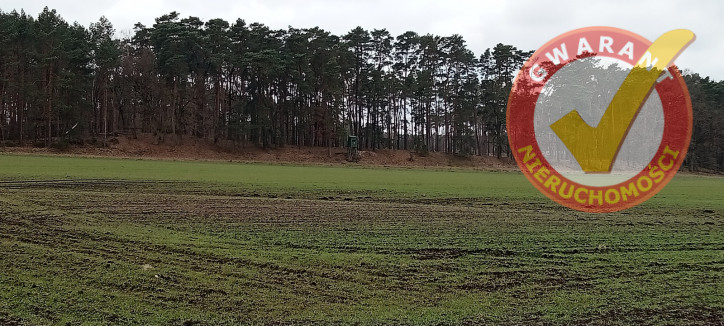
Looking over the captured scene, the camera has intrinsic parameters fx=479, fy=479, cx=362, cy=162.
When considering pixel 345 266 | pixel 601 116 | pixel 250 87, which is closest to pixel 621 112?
pixel 601 116

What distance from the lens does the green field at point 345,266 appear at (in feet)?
19.5

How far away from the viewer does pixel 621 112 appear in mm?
26406

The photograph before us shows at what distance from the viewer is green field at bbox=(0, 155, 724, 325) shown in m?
5.94

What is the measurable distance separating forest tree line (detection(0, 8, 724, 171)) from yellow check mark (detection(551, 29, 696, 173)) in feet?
115

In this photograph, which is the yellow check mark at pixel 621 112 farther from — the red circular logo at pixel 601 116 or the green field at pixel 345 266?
the green field at pixel 345 266

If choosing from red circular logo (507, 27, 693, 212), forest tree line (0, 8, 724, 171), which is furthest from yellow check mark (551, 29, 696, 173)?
forest tree line (0, 8, 724, 171)

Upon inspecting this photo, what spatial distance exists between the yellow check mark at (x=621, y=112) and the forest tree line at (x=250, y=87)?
115 ft

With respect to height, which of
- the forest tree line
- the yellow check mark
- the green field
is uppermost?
the forest tree line

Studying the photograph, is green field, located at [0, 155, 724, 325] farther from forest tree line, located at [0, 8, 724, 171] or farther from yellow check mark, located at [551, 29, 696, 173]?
forest tree line, located at [0, 8, 724, 171]

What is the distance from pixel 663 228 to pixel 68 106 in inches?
2291

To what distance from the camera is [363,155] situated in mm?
64875

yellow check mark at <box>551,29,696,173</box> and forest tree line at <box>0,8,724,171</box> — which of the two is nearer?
yellow check mark at <box>551,29,696,173</box>

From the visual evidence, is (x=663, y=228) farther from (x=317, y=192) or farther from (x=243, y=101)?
(x=243, y=101)

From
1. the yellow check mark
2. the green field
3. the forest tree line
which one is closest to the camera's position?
the green field
